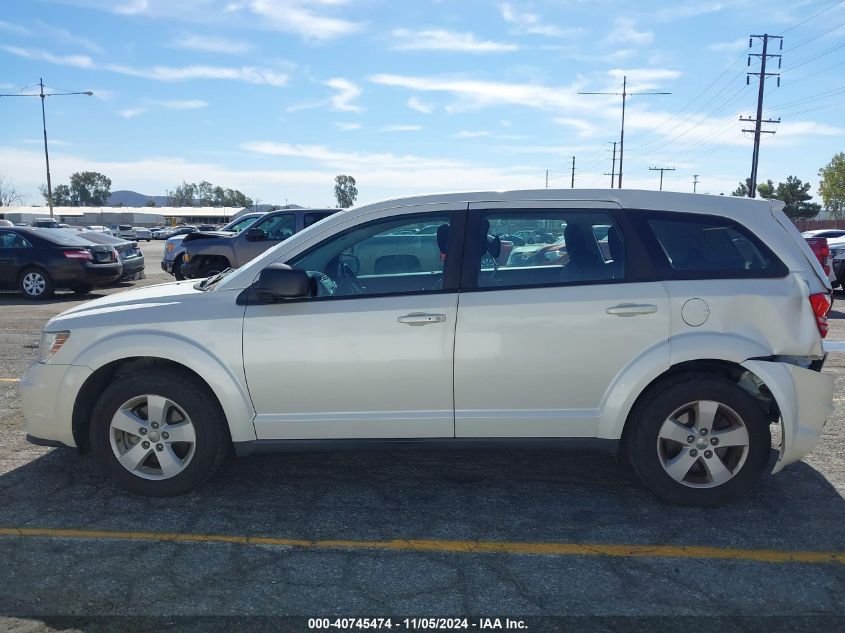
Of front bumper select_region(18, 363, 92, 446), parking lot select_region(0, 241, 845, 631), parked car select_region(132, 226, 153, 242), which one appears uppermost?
front bumper select_region(18, 363, 92, 446)

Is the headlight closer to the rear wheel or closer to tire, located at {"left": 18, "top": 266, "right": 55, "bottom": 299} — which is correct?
tire, located at {"left": 18, "top": 266, "right": 55, "bottom": 299}

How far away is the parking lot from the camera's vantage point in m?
3.22

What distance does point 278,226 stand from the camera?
1495cm

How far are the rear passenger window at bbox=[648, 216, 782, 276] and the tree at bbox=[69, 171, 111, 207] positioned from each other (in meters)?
190

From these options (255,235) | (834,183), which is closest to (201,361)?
(255,235)

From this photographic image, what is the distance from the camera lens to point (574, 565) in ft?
11.6

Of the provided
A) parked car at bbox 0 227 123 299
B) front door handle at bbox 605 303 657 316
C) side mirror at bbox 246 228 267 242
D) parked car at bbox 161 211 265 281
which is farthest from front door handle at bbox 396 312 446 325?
parked car at bbox 161 211 265 281

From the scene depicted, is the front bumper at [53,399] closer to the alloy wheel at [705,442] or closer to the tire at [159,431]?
the tire at [159,431]

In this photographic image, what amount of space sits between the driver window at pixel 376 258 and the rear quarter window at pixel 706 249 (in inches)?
48.2

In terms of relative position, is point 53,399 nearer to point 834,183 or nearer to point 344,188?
point 834,183

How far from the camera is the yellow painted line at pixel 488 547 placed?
143 inches

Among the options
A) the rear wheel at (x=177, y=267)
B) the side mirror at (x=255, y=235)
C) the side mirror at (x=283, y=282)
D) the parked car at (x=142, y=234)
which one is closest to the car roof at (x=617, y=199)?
the side mirror at (x=283, y=282)

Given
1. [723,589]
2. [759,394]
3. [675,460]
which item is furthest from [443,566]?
[759,394]

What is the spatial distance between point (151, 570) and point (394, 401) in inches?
58.7
